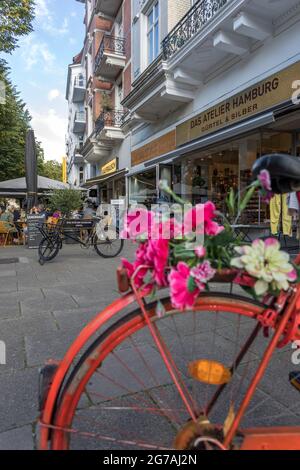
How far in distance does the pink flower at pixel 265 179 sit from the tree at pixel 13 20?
34.7ft

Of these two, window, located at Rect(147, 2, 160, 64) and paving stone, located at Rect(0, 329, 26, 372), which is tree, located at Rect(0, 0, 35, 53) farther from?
paving stone, located at Rect(0, 329, 26, 372)

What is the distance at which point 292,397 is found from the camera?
2.29 meters

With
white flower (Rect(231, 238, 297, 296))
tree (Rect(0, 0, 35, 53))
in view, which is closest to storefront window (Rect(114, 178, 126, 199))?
tree (Rect(0, 0, 35, 53))

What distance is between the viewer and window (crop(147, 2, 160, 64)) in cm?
1374

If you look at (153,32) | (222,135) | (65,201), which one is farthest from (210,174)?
(153,32)

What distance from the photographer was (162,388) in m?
2.38

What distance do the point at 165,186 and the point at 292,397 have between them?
173 cm

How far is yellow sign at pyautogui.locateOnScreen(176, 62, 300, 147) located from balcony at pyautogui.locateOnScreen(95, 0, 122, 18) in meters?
11.7

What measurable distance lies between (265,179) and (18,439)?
182cm

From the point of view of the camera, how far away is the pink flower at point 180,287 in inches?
49.9

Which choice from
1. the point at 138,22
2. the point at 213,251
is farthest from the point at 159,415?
the point at 138,22

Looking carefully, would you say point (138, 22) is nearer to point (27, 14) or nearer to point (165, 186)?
point (27, 14)

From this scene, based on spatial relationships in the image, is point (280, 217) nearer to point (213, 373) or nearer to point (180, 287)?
point (213, 373)

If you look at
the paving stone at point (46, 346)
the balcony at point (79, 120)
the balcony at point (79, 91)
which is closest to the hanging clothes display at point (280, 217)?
the paving stone at point (46, 346)
